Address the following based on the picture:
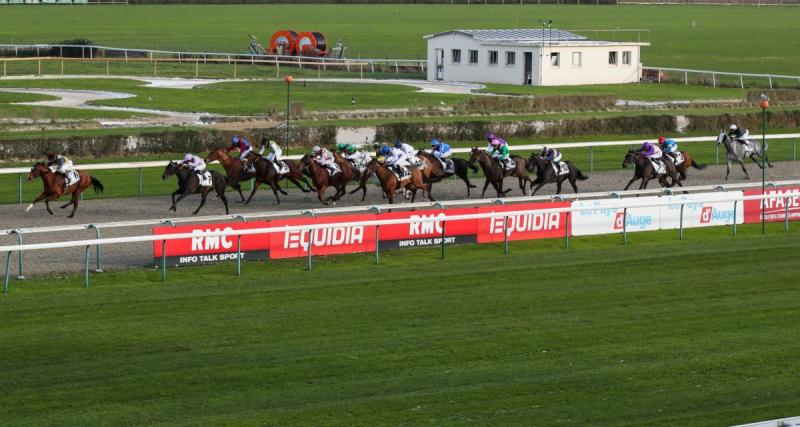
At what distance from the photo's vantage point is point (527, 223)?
21.5m

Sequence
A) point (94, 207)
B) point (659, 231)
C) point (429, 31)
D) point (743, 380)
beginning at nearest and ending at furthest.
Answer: point (743, 380) < point (659, 231) < point (94, 207) < point (429, 31)

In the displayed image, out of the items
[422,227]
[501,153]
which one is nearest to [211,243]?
[422,227]

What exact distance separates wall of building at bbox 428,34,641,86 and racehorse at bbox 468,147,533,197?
92.3ft

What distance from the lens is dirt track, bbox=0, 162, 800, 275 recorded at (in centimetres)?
1986

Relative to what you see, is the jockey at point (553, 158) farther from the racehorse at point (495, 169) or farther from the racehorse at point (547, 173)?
the racehorse at point (495, 169)

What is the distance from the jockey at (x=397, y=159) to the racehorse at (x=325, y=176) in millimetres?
727

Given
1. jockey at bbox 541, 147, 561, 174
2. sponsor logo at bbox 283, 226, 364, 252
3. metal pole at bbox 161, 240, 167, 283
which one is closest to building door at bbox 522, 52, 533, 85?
jockey at bbox 541, 147, 561, 174

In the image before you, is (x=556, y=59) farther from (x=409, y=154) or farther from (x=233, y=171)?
(x=233, y=171)

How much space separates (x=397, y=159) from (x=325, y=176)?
1270mm

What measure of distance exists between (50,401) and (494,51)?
46442 mm

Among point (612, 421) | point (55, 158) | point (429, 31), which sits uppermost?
point (429, 31)

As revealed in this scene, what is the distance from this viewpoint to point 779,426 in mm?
9711

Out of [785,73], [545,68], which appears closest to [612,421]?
[545,68]

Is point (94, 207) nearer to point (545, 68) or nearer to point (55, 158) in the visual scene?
point (55, 158)
